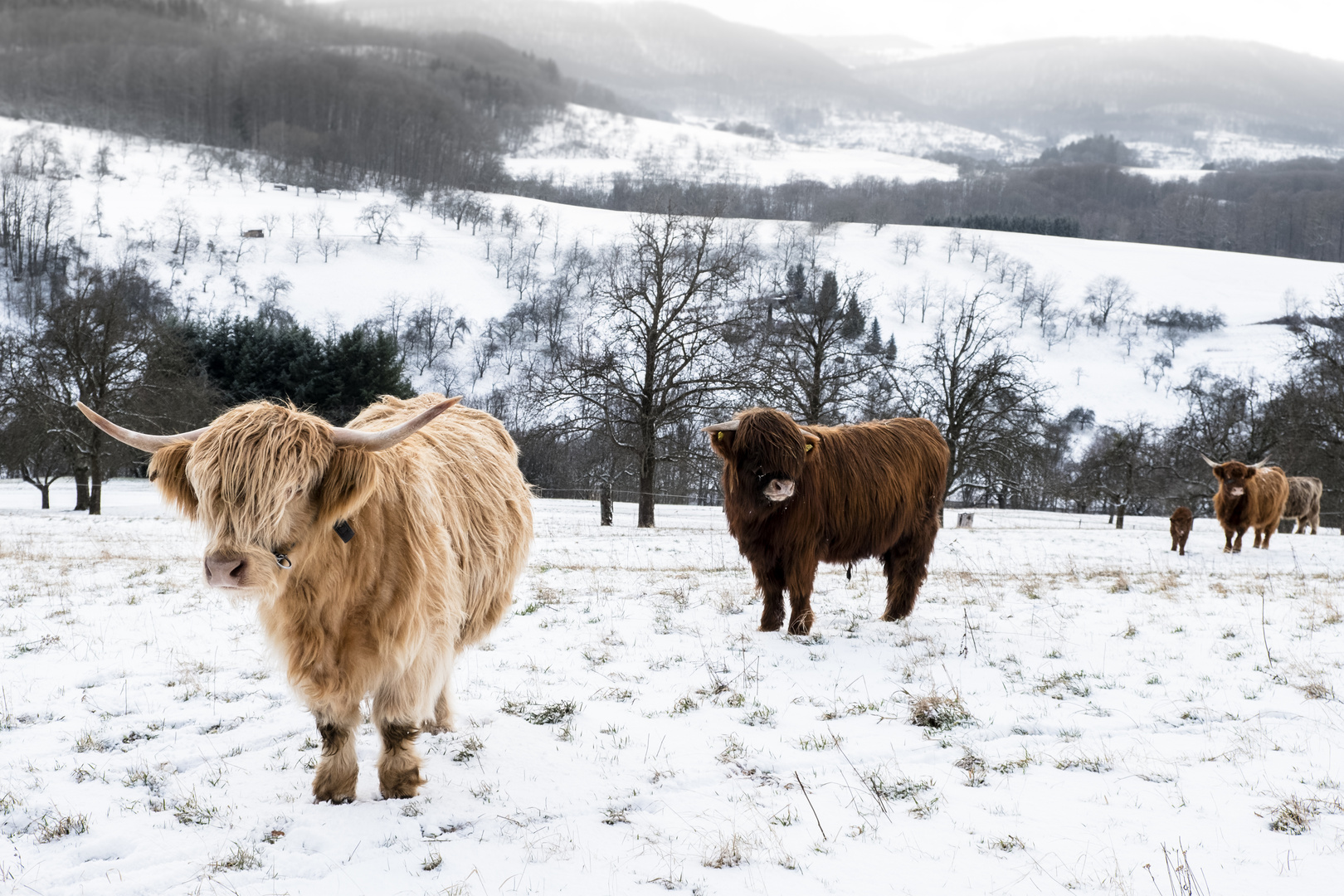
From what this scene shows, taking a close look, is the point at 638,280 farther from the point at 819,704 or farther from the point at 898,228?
the point at 898,228

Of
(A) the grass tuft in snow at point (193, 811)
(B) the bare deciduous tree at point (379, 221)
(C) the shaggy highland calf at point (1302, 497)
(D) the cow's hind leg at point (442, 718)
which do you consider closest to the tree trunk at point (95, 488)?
(D) the cow's hind leg at point (442, 718)

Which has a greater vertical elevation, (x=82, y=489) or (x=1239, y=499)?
(x=1239, y=499)

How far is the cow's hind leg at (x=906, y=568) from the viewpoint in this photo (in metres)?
7.24

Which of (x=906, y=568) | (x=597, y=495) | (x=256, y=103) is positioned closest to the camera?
(x=906, y=568)

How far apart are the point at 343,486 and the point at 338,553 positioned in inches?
12.2

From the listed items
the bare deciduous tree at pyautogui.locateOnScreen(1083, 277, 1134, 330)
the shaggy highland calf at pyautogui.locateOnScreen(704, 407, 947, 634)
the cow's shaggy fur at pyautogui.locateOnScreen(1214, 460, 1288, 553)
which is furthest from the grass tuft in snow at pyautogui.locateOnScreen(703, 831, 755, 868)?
the bare deciduous tree at pyautogui.locateOnScreen(1083, 277, 1134, 330)

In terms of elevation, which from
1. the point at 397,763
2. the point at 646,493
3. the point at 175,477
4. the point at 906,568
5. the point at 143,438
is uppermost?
the point at 143,438

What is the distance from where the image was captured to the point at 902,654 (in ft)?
19.2

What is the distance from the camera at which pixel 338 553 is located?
319cm

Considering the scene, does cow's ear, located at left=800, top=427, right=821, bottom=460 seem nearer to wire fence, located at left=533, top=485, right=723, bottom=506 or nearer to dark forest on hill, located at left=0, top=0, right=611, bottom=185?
wire fence, located at left=533, top=485, right=723, bottom=506

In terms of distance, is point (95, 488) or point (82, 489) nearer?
point (95, 488)

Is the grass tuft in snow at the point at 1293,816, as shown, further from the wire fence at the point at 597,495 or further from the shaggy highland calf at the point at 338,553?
the wire fence at the point at 597,495

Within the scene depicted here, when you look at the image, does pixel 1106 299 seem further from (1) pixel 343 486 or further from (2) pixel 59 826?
(2) pixel 59 826

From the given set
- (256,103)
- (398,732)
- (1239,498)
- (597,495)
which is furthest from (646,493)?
(256,103)
